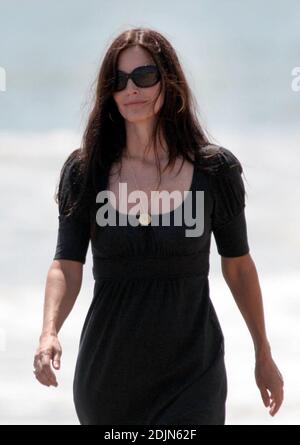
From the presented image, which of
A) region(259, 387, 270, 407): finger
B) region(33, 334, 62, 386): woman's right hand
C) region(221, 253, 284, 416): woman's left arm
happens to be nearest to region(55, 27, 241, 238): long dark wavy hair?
region(221, 253, 284, 416): woman's left arm

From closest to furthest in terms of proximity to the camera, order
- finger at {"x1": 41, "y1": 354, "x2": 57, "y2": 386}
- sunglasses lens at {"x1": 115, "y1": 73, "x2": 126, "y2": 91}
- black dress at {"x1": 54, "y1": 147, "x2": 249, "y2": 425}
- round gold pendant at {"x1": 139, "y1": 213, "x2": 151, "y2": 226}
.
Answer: finger at {"x1": 41, "y1": 354, "x2": 57, "y2": 386}, black dress at {"x1": 54, "y1": 147, "x2": 249, "y2": 425}, round gold pendant at {"x1": 139, "y1": 213, "x2": 151, "y2": 226}, sunglasses lens at {"x1": 115, "y1": 73, "x2": 126, "y2": 91}

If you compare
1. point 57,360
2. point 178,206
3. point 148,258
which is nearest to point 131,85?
point 178,206

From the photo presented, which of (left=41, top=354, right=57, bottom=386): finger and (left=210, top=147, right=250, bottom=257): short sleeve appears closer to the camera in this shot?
Answer: (left=41, top=354, right=57, bottom=386): finger

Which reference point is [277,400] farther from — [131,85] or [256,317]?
[131,85]

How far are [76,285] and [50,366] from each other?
0.43m

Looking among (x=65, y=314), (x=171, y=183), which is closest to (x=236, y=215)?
(x=171, y=183)

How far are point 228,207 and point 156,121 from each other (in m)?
0.37

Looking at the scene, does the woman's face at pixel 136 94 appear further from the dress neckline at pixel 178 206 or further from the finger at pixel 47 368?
the finger at pixel 47 368

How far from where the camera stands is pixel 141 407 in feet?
20.6

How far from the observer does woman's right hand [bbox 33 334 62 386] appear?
20.0 feet

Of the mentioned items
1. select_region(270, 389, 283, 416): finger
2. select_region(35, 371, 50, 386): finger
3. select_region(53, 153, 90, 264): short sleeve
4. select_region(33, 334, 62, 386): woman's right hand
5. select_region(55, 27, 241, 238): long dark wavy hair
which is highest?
select_region(55, 27, 241, 238): long dark wavy hair

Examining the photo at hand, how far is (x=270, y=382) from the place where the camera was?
21.1 feet

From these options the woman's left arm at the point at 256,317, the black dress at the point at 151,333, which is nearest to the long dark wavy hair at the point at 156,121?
the black dress at the point at 151,333

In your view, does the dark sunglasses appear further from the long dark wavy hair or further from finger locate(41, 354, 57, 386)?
finger locate(41, 354, 57, 386)
